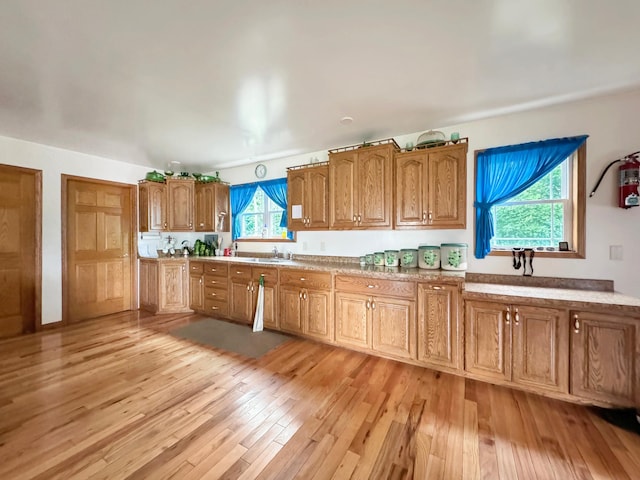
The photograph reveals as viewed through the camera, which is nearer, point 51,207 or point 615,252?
point 615,252

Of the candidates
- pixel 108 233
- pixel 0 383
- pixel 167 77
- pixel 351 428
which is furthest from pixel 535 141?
pixel 108 233

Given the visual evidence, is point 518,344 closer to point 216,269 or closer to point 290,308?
point 290,308

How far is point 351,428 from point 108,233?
15.0 feet

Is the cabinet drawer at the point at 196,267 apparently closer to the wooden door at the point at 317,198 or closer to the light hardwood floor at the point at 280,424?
the light hardwood floor at the point at 280,424

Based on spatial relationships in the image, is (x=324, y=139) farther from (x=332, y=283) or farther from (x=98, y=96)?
(x=98, y=96)

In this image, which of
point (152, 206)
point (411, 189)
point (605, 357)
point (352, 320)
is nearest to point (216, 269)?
point (152, 206)

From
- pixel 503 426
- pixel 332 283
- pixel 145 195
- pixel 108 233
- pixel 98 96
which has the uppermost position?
pixel 98 96

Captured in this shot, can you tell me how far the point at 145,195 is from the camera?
4387mm

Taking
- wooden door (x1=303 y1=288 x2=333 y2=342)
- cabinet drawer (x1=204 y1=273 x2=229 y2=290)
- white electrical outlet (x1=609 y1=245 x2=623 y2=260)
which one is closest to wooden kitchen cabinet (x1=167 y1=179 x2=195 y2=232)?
cabinet drawer (x1=204 y1=273 x2=229 y2=290)

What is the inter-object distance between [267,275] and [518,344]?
270cm

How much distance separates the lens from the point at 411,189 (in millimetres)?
2834

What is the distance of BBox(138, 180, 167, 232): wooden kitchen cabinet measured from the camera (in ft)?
14.3

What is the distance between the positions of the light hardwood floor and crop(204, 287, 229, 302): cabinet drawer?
126 centimetres

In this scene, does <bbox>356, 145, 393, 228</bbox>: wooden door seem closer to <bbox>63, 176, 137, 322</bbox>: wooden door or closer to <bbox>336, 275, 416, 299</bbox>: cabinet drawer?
<bbox>336, 275, 416, 299</bbox>: cabinet drawer
